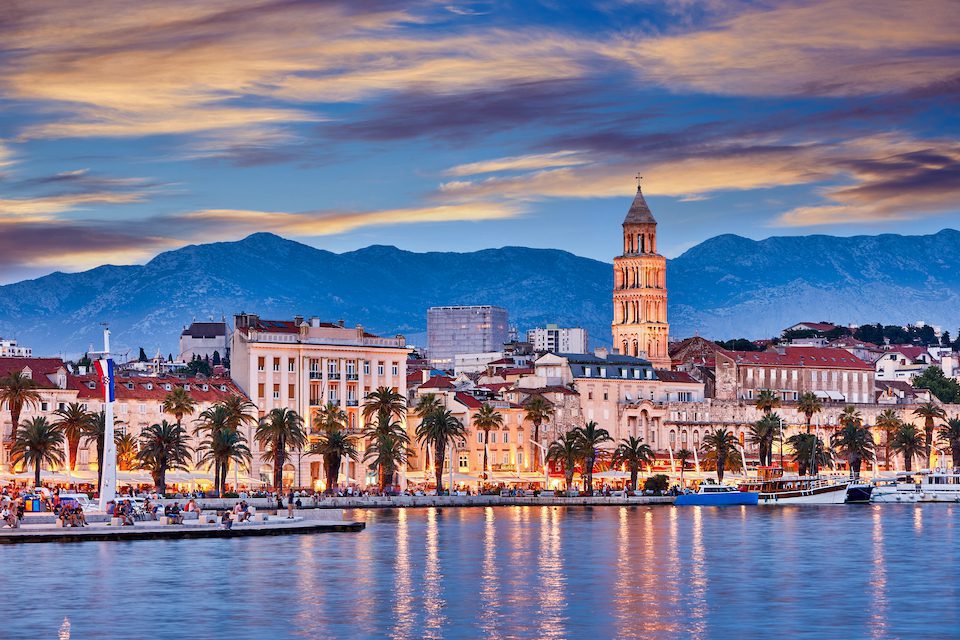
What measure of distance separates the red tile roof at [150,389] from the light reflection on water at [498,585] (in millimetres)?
48766

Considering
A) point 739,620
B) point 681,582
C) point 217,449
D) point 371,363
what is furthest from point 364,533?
point 371,363

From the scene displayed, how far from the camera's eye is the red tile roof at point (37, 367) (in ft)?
527

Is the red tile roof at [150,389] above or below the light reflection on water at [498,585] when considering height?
above

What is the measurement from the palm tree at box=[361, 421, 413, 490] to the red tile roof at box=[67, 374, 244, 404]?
46.0 ft

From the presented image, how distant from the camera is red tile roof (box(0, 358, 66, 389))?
527ft

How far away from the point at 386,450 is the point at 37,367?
32.5 metres

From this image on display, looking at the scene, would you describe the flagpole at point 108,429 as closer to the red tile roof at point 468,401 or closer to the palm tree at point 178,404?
the palm tree at point 178,404

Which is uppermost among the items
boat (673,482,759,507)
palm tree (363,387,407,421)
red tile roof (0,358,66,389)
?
red tile roof (0,358,66,389)

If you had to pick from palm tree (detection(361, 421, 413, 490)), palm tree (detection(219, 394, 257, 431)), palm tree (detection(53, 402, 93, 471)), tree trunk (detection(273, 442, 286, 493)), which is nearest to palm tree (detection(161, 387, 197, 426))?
palm tree (detection(219, 394, 257, 431))

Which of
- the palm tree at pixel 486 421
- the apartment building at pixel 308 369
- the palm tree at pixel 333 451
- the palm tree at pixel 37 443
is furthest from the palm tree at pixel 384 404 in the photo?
the palm tree at pixel 37 443

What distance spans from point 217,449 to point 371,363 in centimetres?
4194

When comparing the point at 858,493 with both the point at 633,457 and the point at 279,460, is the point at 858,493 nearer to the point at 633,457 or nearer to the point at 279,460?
the point at 633,457

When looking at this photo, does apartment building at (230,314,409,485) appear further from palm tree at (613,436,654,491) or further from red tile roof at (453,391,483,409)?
palm tree at (613,436,654,491)

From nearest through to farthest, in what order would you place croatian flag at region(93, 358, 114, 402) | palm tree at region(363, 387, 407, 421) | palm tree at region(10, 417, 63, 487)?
croatian flag at region(93, 358, 114, 402) < palm tree at region(10, 417, 63, 487) < palm tree at region(363, 387, 407, 421)
